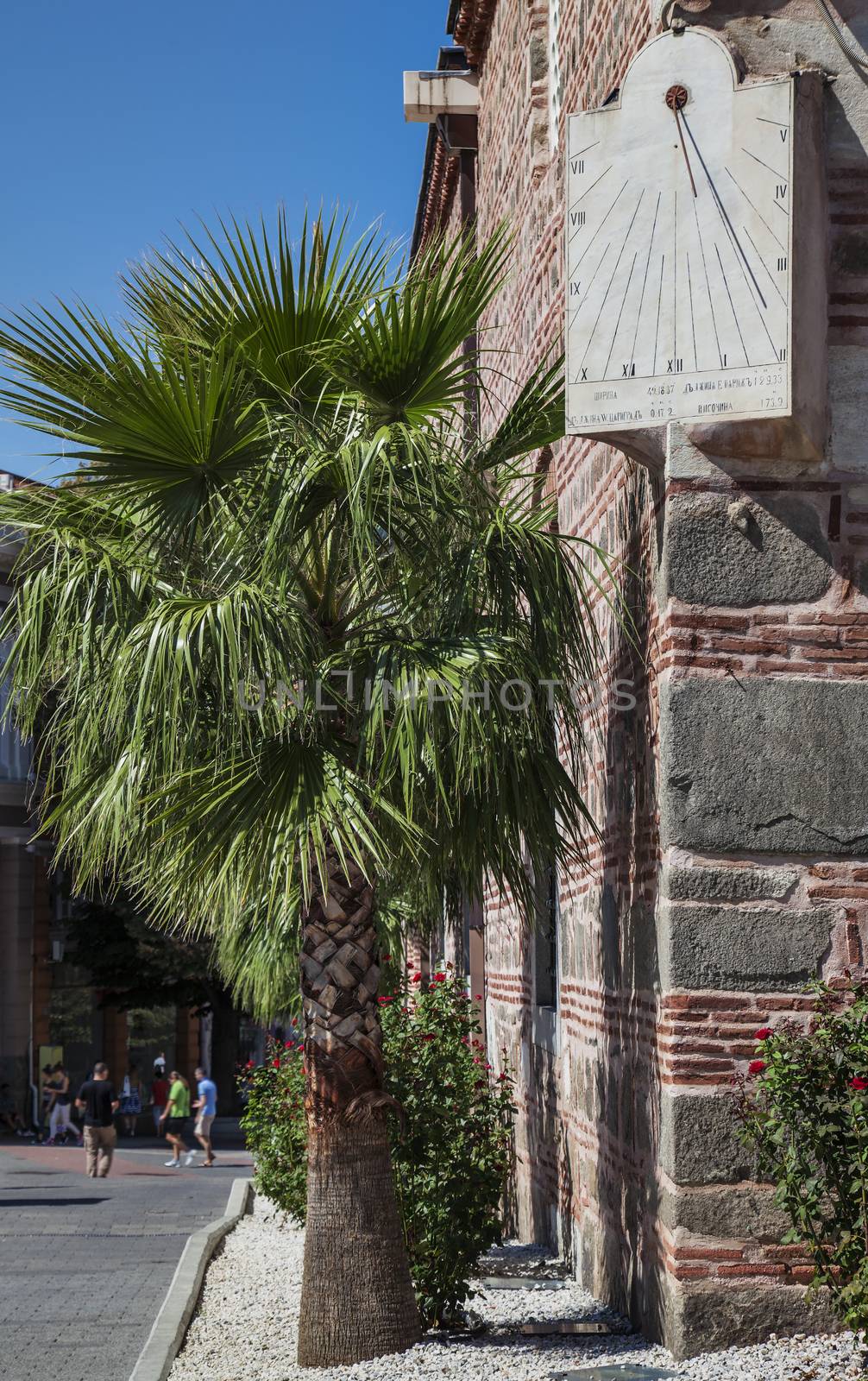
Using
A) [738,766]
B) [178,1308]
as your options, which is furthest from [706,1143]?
[178,1308]

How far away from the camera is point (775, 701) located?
6.31 metres

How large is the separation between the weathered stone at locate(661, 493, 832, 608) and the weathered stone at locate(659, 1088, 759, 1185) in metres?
1.91

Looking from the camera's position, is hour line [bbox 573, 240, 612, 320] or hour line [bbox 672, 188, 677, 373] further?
hour line [bbox 573, 240, 612, 320]

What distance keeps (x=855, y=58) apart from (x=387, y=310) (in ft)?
7.01

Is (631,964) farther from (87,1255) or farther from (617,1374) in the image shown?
(87,1255)

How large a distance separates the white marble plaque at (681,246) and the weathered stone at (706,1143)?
2.62 meters

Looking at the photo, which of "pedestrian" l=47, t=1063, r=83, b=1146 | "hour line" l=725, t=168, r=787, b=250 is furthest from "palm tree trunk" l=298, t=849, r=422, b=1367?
"pedestrian" l=47, t=1063, r=83, b=1146

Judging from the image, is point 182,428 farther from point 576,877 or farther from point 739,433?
point 576,877

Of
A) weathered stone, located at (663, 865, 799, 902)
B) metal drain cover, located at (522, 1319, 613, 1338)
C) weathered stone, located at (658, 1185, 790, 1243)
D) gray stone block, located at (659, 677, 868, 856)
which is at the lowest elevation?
metal drain cover, located at (522, 1319, 613, 1338)

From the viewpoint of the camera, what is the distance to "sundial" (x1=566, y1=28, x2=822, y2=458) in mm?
6262

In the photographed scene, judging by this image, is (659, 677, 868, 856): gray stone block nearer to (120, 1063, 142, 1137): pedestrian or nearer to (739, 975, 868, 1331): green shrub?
(739, 975, 868, 1331): green shrub

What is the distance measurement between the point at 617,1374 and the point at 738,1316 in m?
0.49

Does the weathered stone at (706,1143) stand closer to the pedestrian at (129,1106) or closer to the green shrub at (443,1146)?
the green shrub at (443,1146)

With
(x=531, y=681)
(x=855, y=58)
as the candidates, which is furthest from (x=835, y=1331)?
(x=855, y=58)
